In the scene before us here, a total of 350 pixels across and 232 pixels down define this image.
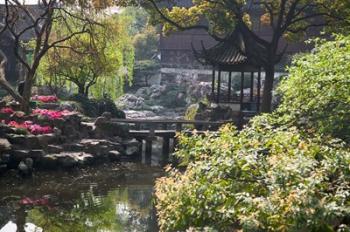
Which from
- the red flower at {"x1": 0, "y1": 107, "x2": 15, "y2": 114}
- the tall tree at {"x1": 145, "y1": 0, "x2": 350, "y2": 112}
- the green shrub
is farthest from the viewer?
the tall tree at {"x1": 145, "y1": 0, "x2": 350, "y2": 112}

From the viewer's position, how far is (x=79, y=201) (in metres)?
10.6

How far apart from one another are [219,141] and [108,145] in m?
11.6

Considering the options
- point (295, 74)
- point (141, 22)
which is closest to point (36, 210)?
point (295, 74)

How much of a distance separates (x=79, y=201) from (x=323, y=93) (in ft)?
21.5

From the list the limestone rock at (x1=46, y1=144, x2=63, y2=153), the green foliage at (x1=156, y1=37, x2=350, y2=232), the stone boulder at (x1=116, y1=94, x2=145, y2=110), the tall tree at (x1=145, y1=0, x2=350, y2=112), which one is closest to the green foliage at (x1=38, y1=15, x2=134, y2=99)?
the tall tree at (x1=145, y1=0, x2=350, y2=112)

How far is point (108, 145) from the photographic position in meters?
16.0

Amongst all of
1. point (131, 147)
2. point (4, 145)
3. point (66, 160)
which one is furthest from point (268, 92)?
point (4, 145)

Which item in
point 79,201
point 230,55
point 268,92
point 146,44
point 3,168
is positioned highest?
point 146,44

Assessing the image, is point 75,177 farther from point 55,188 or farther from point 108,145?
point 108,145

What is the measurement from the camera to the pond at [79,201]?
8789 mm

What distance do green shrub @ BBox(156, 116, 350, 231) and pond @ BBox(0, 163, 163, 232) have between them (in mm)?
4379

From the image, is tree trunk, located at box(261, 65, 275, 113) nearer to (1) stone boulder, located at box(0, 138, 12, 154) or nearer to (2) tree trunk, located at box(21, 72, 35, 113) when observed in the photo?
(2) tree trunk, located at box(21, 72, 35, 113)

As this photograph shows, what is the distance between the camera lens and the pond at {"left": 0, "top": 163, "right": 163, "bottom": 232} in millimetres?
8789

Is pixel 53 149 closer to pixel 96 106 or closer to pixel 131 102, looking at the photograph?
pixel 96 106
